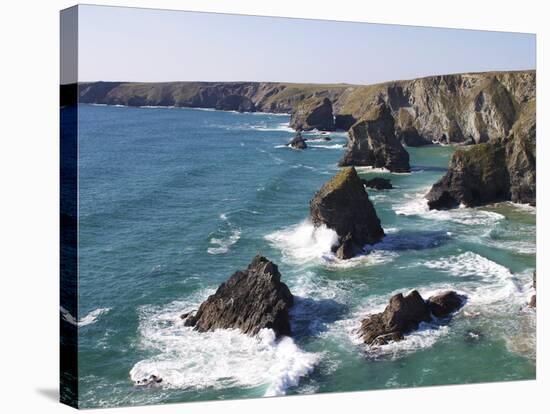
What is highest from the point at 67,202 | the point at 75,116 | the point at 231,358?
the point at 75,116

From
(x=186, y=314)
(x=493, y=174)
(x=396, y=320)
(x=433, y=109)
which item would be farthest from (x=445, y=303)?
(x=433, y=109)

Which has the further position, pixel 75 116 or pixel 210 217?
pixel 210 217

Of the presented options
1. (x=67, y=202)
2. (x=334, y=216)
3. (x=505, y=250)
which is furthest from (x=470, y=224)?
(x=67, y=202)

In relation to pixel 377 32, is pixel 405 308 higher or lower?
lower

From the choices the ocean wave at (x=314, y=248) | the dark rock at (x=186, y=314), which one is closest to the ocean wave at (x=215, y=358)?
the dark rock at (x=186, y=314)

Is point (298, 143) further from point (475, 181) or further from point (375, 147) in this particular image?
point (475, 181)

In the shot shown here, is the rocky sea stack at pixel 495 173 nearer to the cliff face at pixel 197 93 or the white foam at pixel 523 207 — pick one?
the white foam at pixel 523 207

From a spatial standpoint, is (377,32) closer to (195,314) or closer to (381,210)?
(195,314)
